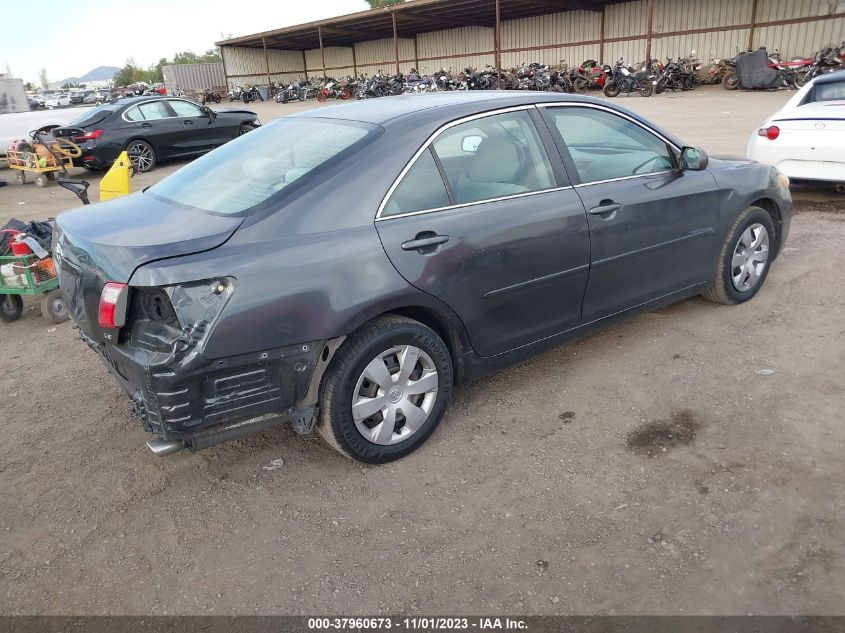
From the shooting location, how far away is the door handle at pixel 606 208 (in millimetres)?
3580

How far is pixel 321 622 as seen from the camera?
7.53ft

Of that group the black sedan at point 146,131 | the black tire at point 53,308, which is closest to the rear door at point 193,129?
the black sedan at point 146,131

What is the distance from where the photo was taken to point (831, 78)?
23.7ft

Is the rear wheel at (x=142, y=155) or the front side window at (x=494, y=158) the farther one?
the rear wheel at (x=142, y=155)

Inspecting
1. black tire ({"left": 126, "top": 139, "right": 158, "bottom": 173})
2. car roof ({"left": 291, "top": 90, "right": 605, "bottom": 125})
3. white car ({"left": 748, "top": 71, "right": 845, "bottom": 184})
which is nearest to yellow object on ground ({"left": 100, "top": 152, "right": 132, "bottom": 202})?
car roof ({"left": 291, "top": 90, "right": 605, "bottom": 125})

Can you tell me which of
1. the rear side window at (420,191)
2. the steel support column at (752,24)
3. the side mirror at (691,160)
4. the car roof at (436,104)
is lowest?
the side mirror at (691,160)

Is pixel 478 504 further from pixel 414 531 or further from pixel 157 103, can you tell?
pixel 157 103

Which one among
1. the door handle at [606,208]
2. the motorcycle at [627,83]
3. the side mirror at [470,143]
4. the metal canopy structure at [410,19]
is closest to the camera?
the side mirror at [470,143]

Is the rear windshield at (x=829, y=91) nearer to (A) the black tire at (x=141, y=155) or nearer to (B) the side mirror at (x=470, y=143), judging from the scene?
(B) the side mirror at (x=470, y=143)

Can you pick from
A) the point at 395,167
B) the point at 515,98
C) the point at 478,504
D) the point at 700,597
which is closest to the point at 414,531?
the point at 478,504

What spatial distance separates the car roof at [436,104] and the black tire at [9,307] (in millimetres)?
3240

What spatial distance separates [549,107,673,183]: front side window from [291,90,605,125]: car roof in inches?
4.3

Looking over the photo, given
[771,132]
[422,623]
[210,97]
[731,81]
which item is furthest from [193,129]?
[210,97]

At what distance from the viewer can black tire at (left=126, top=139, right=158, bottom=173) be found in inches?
508
